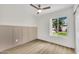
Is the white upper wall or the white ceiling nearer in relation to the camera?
the white ceiling

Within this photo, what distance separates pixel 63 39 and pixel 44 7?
2.05ft

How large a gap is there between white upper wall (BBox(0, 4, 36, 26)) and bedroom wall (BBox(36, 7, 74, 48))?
0.48 ft

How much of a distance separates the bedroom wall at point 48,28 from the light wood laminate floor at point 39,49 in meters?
0.08

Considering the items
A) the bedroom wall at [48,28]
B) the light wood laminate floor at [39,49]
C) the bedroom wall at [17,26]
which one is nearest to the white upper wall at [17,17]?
the bedroom wall at [17,26]

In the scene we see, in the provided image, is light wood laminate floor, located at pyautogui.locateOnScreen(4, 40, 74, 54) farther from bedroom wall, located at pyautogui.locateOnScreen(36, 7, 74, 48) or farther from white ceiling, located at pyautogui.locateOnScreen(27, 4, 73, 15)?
white ceiling, located at pyautogui.locateOnScreen(27, 4, 73, 15)

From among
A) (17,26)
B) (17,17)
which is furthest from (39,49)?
(17,17)

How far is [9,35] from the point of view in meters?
1.75

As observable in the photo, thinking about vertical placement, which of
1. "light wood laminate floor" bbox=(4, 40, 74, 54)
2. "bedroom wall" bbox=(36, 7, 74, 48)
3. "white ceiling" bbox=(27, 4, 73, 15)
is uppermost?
"white ceiling" bbox=(27, 4, 73, 15)

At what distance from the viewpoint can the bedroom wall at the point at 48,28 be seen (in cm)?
162

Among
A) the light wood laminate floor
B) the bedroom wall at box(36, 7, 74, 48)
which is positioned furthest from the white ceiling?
the light wood laminate floor

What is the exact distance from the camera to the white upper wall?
5.51 ft
